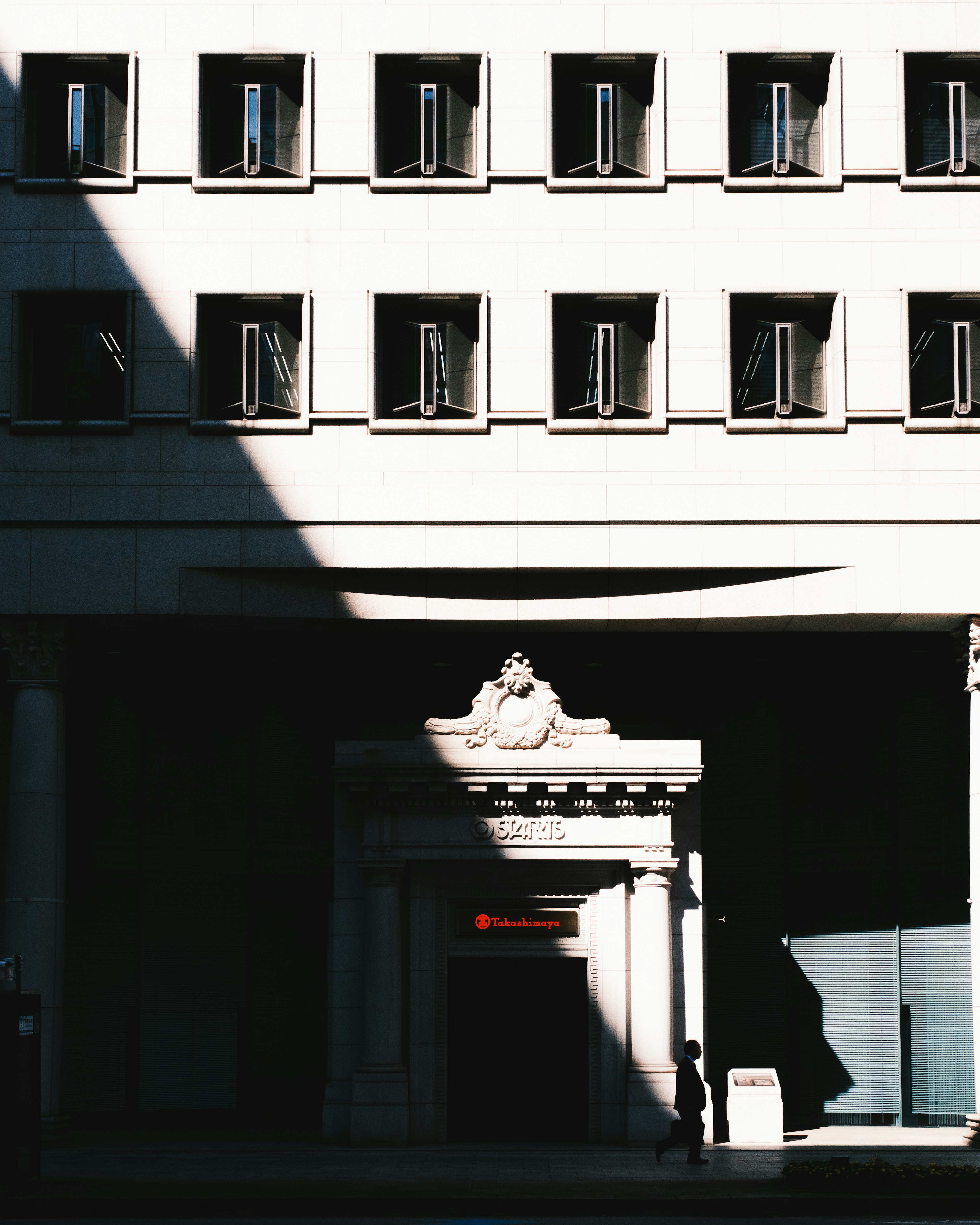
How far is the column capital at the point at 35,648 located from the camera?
26109 mm

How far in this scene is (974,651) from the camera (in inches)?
1024

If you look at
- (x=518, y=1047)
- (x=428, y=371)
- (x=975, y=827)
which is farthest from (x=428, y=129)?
(x=518, y=1047)

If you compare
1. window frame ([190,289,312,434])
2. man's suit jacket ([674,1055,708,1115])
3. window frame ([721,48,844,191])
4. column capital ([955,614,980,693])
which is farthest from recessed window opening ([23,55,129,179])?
man's suit jacket ([674,1055,708,1115])

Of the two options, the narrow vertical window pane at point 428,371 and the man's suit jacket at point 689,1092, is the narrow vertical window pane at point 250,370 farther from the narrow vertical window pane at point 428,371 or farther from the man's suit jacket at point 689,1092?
the man's suit jacket at point 689,1092

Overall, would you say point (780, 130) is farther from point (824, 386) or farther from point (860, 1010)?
point (860, 1010)

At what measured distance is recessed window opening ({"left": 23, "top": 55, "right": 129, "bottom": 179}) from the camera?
88.0 ft

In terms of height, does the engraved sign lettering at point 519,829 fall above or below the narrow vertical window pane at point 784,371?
below

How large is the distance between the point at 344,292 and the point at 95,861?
33.8ft

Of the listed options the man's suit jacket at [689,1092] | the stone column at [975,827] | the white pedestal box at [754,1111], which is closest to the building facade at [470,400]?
the stone column at [975,827]

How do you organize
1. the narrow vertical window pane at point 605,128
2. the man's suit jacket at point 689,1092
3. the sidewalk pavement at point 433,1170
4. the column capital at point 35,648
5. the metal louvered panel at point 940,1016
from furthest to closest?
the metal louvered panel at point 940,1016, the narrow vertical window pane at point 605,128, the column capital at point 35,648, the man's suit jacket at point 689,1092, the sidewalk pavement at point 433,1170

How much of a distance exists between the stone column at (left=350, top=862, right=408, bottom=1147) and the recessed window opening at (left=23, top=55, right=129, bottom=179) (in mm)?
11937

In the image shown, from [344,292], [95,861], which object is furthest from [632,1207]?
[344,292]

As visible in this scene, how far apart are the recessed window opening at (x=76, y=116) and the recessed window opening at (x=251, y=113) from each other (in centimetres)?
133

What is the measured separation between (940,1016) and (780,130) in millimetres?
14744
